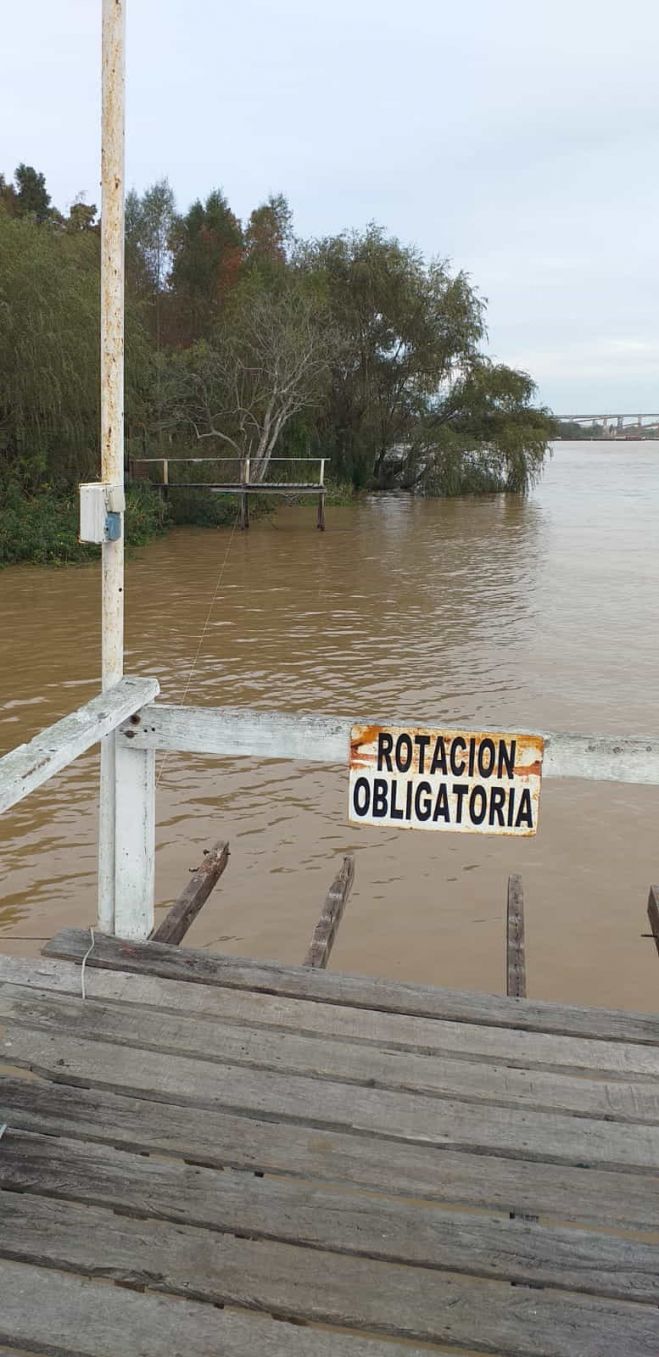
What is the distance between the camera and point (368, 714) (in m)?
10.3

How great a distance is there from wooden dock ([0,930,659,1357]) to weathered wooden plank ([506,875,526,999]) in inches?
7.7

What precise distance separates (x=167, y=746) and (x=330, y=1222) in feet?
6.31

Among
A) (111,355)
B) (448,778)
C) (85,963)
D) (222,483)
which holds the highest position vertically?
(222,483)

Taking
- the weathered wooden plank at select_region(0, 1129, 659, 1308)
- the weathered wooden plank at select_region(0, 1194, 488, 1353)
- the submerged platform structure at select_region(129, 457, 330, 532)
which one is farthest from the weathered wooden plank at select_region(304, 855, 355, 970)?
the submerged platform structure at select_region(129, 457, 330, 532)

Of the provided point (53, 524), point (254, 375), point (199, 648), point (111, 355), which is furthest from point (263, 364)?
point (111, 355)

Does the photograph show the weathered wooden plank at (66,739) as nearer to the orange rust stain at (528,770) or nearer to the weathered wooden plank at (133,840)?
the weathered wooden plank at (133,840)

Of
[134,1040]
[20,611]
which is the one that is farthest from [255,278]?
[134,1040]

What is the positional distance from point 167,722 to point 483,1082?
5.70 feet

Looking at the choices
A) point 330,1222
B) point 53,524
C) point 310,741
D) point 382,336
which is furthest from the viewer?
point 382,336

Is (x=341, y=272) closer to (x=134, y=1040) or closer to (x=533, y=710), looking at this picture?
(x=533, y=710)

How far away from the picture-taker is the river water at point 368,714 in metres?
6.07

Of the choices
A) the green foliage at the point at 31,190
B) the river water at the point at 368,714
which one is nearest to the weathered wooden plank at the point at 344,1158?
the river water at the point at 368,714

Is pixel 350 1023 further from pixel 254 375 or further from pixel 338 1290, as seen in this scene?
pixel 254 375

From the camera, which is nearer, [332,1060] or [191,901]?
[332,1060]
